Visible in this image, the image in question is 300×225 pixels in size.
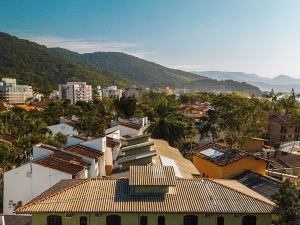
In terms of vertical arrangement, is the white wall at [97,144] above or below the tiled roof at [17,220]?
above

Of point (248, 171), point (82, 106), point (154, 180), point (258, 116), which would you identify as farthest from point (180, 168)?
point (82, 106)

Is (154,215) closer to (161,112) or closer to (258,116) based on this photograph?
(161,112)

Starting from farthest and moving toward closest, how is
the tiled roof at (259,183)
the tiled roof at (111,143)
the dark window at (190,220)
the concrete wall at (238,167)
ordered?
the tiled roof at (111,143), the concrete wall at (238,167), the tiled roof at (259,183), the dark window at (190,220)

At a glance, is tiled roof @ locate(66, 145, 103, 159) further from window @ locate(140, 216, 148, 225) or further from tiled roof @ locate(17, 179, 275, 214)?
window @ locate(140, 216, 148, 225)

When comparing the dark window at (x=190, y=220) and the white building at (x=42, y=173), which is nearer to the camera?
the dark window at (x=190, y=220)

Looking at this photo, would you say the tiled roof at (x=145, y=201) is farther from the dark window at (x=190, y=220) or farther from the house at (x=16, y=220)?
the house at (x=16, y=220)

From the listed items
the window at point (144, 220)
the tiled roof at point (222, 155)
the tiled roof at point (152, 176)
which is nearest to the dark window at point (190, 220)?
the tiled roof at point (152, 176)

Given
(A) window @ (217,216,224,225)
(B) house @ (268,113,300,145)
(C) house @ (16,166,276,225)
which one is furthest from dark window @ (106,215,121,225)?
(B) house @ (268,113,300,145)
